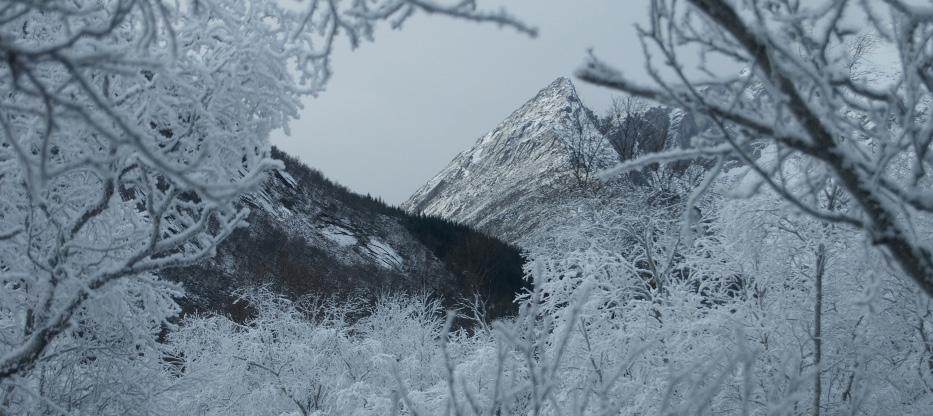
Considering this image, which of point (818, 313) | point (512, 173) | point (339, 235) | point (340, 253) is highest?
point (512, 173)

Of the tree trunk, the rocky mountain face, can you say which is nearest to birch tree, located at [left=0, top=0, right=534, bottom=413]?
the tree trunk

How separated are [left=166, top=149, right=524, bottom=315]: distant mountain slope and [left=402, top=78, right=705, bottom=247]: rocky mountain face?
97.3 inches

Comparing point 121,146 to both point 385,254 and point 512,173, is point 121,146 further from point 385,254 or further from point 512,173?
point 512,173

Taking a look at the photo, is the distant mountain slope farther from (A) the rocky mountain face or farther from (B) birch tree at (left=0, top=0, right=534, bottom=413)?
(B) birch tree at (left=0, top=0, right=534, bottom=413)

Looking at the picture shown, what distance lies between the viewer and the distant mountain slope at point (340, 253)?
79.3 feet

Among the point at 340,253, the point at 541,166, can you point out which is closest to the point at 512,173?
the point at 541,166

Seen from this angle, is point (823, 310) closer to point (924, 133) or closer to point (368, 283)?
point (924, 133)

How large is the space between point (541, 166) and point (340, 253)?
3272 cm

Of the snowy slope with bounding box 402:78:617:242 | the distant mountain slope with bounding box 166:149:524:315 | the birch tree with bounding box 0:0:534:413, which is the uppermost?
the snowy slope with bounding box 402:78:617:242

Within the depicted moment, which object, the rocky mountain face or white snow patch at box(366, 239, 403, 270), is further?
white snow patch at box(366, 239, 403, 270)

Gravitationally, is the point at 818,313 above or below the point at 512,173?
below

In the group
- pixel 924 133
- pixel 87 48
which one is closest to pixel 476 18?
pixel 924 133

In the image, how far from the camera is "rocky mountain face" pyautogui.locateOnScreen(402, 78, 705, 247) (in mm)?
22328

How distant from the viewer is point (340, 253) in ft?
96.5
